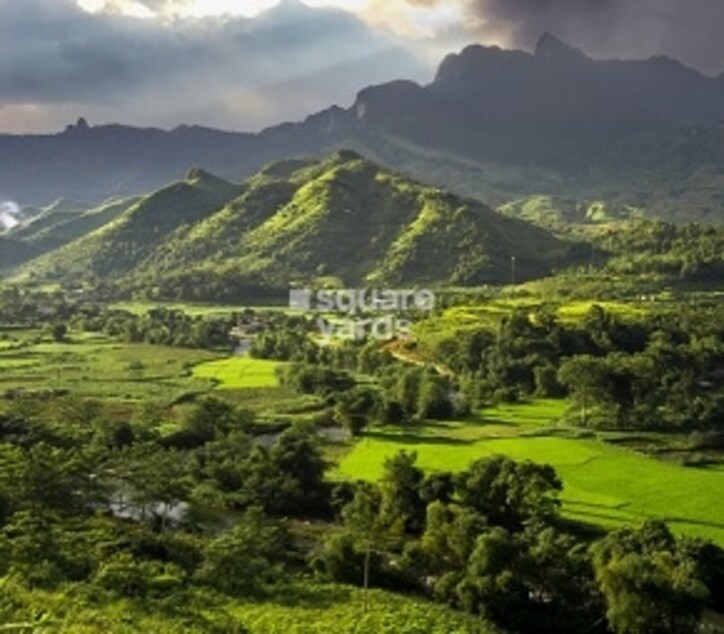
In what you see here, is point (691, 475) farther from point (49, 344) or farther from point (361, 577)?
point (49, 344)

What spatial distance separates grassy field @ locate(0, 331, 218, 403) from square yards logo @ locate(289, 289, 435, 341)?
25.4m

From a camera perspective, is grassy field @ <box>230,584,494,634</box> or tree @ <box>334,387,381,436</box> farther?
tree @ <box>334,387,381,436</box>

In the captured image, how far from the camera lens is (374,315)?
17362cm

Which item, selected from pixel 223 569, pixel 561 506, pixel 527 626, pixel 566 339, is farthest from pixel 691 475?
pixel 566 339

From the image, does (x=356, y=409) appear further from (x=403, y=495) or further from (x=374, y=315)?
(x=374, y=315)

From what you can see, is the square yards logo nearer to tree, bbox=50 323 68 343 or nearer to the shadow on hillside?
tree, bbox=50 323 68 343

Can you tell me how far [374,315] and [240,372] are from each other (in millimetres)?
50148

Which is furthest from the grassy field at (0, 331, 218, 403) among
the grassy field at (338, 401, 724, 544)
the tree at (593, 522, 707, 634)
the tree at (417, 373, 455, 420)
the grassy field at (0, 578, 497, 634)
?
the tree at (593, 522, 707, 634)

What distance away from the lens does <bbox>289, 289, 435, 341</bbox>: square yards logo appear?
506 ft

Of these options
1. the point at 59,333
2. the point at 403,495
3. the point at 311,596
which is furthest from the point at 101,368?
the point at 311,596

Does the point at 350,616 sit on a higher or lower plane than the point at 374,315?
lower

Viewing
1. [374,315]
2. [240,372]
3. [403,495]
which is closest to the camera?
[403,495]

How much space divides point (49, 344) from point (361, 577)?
11412 cm

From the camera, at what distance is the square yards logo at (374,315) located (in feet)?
506
